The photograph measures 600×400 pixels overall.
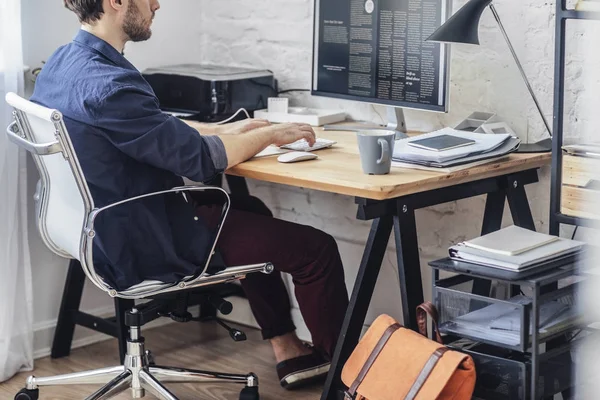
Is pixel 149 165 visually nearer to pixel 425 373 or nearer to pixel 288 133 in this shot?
pixel 288 133

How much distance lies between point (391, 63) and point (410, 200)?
0.56 meters

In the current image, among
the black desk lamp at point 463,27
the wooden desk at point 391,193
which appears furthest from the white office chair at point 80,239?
the black desk lamp at point 463,27

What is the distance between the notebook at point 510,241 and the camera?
7.23 feet

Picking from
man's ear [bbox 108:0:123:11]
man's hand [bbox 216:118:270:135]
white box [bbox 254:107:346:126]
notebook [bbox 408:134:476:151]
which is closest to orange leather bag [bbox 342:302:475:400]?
notebook [bbox 408:134:476:151]

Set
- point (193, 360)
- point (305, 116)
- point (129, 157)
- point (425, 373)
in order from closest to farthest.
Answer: point (425, 373) → point (129, 157) → point (305, 116) → point (193, 360)

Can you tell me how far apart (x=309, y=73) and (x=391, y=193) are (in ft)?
3.58

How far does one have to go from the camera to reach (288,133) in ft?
8.30

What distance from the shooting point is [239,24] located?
3383 mm

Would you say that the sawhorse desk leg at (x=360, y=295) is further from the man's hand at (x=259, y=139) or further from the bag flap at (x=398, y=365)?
the man's hand at (x=259, y=139)

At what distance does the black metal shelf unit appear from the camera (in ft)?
7.67

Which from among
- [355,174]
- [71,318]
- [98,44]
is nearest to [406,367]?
[355,174]

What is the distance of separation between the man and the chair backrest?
0.17 feet

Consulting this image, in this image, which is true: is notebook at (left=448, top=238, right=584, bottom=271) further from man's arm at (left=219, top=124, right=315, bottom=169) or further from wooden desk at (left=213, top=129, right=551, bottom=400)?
man's arm at (left=219, top=124, right=315, bottom=169)

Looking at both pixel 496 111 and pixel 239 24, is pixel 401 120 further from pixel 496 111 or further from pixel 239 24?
pixel 239 24
